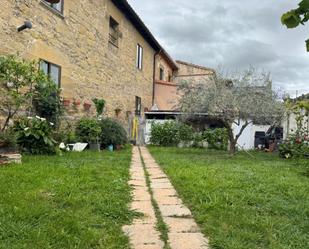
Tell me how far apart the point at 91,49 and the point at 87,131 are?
333cm

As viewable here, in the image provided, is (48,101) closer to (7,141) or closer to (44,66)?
(44,66)

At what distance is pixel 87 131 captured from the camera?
13508 millimetres

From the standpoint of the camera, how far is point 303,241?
11.9 ft

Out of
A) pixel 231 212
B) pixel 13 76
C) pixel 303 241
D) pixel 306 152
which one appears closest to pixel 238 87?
pixel 306 152

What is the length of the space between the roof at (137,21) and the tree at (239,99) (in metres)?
6.83

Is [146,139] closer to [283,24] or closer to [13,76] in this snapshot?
[13,76]

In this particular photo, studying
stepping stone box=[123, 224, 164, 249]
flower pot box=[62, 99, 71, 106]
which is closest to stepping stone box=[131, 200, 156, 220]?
stepping stone box=[123, 224, 164, 249]

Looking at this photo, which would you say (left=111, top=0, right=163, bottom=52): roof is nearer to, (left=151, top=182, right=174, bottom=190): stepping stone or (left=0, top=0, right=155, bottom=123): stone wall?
(left=0, top=0, right=155, bottom=123): stone wall

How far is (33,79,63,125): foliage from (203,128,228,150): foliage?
8.27m

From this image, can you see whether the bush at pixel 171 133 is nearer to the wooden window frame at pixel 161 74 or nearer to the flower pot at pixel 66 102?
the flower pot at pixel 66 102

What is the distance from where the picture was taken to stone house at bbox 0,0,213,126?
414 inches

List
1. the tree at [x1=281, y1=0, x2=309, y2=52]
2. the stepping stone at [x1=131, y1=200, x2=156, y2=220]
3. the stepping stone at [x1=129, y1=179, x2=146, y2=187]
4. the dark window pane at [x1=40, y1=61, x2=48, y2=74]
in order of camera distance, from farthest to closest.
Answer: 1. the dark window pane at [x1=40, y1=61, x2=48, y2=74]
2. the stepping stone at [x1=129, y1=179, x2=146, y2=187]
3. the stepping stone at [x1=131, y1=200, x2=156, y2=220]
4. the tree at [x1=281, y1=0, x2=309, y2=52]

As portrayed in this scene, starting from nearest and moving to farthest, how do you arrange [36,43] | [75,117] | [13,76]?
1. [13,76]
2. [36,43]
3. [75,117]

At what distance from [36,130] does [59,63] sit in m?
3.31
